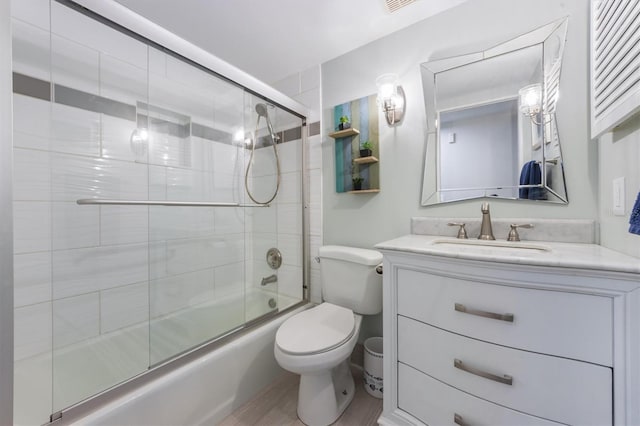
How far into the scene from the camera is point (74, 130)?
116cm

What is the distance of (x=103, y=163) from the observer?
4.02ft

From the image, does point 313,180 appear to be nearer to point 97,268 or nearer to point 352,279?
point 352,279

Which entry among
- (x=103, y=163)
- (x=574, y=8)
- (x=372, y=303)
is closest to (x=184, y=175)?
(x=103, y=163)

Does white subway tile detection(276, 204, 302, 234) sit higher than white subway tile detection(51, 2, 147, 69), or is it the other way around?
white subway tile detection(51, 2, 147, 69)

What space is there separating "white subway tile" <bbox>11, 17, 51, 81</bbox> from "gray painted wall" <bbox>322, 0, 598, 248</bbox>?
4.78 ft

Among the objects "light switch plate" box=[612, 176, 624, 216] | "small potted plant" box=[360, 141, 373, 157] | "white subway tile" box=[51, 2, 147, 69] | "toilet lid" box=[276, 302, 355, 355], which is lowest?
"toilet lid" box=[276, 302, 355, 355]

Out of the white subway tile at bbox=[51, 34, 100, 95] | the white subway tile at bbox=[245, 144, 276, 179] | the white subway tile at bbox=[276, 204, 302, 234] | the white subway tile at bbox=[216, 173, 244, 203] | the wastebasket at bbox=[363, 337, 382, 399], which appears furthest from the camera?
the white subway tile at bbox=[276, 204, 302, 234]

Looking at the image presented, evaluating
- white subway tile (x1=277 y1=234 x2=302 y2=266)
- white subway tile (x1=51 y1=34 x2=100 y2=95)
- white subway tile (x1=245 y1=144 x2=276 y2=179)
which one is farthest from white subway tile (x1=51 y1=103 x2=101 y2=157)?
white subway tile (x1=277 y1=234 x2=302 y2=266)

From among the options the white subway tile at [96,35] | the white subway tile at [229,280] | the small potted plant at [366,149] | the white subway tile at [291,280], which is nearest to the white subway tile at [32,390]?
the white subway tile at [229,280]

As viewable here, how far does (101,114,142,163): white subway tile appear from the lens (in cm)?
126

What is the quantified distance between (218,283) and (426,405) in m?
1.37

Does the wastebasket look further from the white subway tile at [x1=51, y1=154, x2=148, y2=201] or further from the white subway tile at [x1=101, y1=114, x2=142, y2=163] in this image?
the white subway tile at [x1=101, y1=114, x2=142, y2=163]

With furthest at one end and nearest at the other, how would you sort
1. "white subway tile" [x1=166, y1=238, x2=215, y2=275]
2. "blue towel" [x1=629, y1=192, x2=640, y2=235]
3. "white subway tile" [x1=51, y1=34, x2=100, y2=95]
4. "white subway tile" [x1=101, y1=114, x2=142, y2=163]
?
"white subway tile" [x1=166, y1=238, x2=215, y2=275] → "white subway tile" [x1=101, y1=114, x2=142, y2=163] → "white subway tile" [x1=51, y1=34, x2=100, y2=95] → "blue towel" [x1=629, y1=192, x2=640, y2=235]

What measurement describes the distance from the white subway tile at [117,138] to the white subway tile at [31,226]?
1.17 feet
